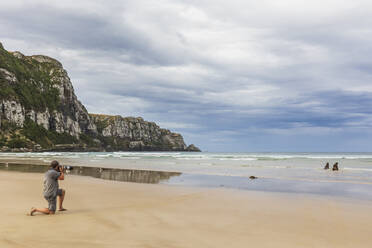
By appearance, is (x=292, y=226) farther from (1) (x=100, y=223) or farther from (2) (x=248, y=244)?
(1) (x=100, y=223)

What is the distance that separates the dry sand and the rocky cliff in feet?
365

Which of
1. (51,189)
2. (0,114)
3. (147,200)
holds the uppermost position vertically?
(0,114)

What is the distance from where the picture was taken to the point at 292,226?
8.18 m

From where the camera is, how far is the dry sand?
659 cm

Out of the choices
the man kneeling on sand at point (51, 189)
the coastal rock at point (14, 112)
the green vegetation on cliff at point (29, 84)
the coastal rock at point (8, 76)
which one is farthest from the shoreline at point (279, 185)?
the coastal rock at point (8, 76)

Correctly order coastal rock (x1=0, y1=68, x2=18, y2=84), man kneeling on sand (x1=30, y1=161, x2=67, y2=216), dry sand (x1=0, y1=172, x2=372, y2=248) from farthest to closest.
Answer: coastal rock (x1=0, y1=68, x2=18, y2=84)
man kneeling on sand (x1=30, y1=161, x2=67, y2=216)
dry sand (x1=0, y1=172, x2=372, y2=248)

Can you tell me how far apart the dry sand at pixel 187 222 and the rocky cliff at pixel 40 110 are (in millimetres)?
111356

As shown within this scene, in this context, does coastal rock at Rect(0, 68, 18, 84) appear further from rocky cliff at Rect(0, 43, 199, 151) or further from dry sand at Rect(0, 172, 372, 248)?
dry sand at Rect(0, 172, 372, 248)

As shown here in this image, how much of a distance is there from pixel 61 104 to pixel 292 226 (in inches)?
6730

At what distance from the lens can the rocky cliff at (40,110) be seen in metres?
121

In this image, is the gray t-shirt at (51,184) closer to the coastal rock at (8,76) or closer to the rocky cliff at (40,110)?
the rocky cliff at (40,110)

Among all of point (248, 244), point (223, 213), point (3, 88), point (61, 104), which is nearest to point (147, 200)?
point (223, 213)

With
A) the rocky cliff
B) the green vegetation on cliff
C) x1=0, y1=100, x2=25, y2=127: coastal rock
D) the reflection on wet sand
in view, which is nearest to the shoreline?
the reflection on wet sand

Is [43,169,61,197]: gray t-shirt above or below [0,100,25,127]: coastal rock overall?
below
